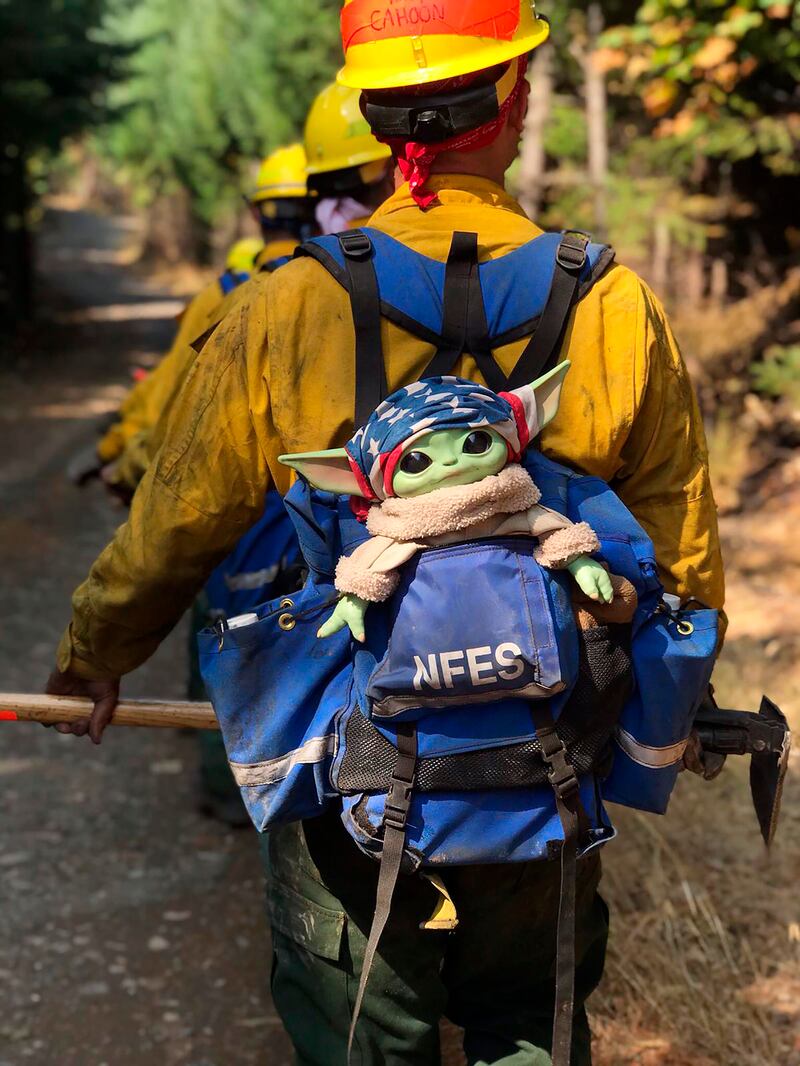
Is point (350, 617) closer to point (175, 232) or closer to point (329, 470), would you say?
point (329, 470)

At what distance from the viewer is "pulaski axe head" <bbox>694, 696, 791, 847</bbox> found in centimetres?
238

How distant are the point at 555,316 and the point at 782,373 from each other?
588 centimetres

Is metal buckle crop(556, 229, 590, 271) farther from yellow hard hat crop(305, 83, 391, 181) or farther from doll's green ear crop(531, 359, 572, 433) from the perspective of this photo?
yellow hard hat crop(305, 83, 391, 181)

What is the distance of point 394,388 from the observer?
217 cm

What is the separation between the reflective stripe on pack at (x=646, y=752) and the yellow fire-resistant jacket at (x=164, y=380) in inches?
89.4

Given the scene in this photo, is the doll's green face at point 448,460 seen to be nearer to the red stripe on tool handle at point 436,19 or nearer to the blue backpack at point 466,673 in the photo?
the blue backpack at point 466,673

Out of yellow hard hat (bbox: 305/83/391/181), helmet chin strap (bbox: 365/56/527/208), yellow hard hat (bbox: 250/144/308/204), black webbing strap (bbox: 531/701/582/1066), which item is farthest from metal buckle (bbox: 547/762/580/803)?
yellow hard hat (bbox: 250/144/308/204)

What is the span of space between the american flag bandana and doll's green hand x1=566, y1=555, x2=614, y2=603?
0.63 feet

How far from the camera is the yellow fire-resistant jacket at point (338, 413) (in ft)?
7.16

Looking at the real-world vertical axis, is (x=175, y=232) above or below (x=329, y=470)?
below

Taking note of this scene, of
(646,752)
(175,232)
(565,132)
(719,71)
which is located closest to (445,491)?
(646,752)

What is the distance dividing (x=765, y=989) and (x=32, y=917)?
2.31 m

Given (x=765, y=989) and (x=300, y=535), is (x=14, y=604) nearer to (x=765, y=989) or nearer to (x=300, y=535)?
(x=765, y=989)

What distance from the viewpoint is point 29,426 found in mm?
14438
